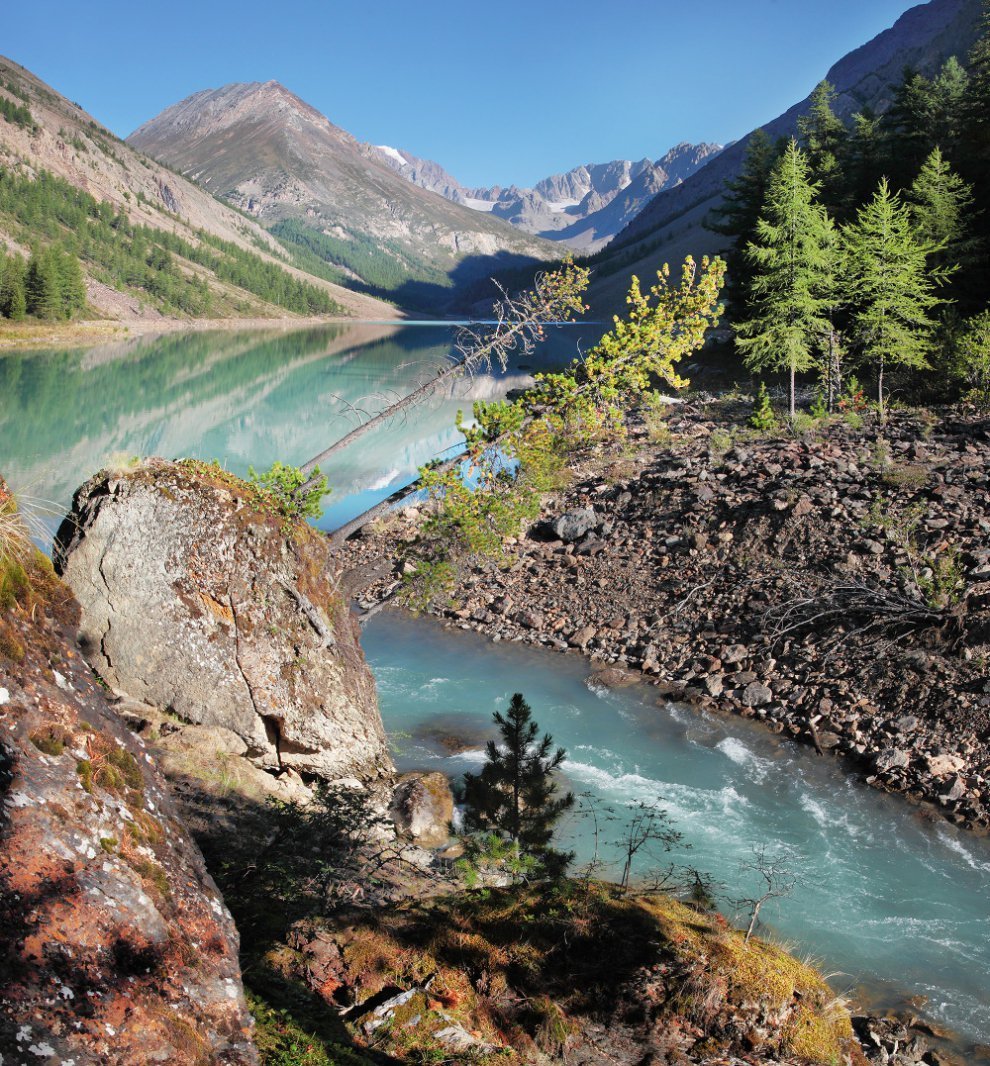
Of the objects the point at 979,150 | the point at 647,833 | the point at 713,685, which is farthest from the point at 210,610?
the point at 979,150

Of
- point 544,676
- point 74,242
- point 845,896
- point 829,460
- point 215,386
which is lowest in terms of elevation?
point 845,896

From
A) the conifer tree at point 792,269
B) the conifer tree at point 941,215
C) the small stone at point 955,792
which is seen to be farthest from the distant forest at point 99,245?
the small stone at point 955,792

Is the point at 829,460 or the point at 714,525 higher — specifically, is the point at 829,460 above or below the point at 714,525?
above

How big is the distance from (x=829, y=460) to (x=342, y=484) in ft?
64.6

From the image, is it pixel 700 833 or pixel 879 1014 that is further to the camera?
pixel 700 833

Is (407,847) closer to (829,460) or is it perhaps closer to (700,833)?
(700,833)

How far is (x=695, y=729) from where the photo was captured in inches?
574

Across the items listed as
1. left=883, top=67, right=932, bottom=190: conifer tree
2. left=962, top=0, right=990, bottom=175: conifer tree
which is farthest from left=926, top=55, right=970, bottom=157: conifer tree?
left=962, top=0, right=990, bottom=175: conifer tree

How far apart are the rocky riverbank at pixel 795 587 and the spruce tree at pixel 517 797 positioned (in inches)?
139

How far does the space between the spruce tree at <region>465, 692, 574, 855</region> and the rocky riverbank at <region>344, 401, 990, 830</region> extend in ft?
11.6

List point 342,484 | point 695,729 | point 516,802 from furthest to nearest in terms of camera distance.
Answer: point 342,484 → point 695,729 → point 516,802

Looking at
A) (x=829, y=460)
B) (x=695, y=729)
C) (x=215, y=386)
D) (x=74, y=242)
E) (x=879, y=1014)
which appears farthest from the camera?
(x=74, y=242)

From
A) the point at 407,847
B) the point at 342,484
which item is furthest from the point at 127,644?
the point at 342,484

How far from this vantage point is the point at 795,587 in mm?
17219
